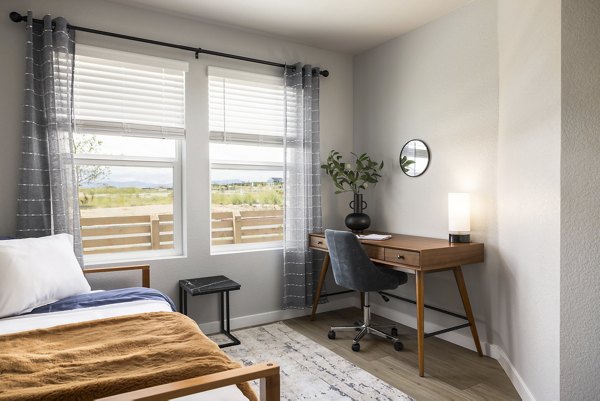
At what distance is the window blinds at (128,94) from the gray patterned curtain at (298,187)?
100 cm

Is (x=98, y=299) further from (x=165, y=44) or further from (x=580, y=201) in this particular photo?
(x=580, y=201)

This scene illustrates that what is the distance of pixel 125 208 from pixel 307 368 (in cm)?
184

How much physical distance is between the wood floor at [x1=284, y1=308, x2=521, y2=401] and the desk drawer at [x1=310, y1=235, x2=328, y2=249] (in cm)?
71

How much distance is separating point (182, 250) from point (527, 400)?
8.48 feet

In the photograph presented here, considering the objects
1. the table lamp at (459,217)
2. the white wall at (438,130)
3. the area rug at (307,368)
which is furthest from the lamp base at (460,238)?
the area rug at (307,368)

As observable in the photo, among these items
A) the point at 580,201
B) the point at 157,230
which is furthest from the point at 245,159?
the point at 580,201

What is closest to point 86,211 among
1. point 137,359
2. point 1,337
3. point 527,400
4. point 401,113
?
point 1,337

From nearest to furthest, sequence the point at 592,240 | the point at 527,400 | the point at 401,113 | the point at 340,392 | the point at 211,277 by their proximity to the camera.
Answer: the point at 592,240 < the point at 527,400 < the point at 340,392 < the point at 211,277 < the point at 401,113

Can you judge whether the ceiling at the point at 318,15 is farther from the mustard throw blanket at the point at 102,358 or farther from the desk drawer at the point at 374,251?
the mustard throw blanket at the point at 102,358

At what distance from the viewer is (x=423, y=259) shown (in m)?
2.58

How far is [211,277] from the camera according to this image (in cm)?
330

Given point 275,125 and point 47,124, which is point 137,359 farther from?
point 275,125

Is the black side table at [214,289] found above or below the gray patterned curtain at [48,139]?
below

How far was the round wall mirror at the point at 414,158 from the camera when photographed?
3.38m
